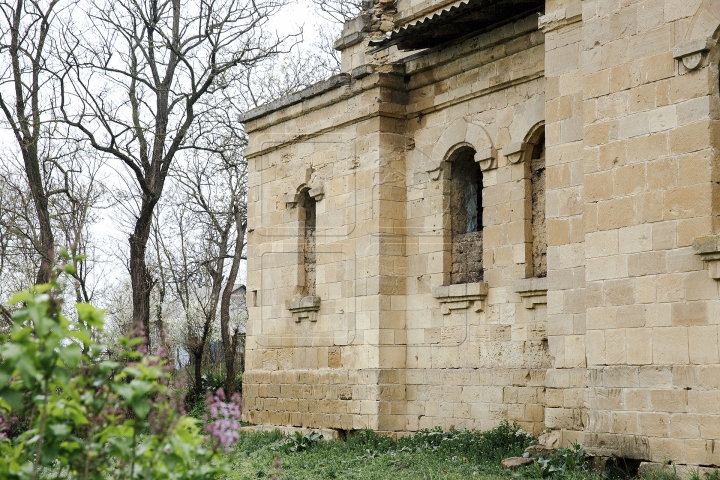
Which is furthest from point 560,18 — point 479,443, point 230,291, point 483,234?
point 230,291

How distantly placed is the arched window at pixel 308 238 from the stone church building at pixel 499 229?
0.11 ft

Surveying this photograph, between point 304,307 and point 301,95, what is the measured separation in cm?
359

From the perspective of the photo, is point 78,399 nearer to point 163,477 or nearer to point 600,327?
point 163,477

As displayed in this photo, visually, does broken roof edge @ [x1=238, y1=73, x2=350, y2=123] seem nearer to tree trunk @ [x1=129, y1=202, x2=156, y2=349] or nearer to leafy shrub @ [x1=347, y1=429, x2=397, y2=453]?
tree trunk @ [x1=129, y1=202, x2=156, y2=349]

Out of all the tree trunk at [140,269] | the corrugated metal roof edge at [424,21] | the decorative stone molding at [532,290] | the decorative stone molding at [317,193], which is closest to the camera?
the decorative stone molding at [532,290]

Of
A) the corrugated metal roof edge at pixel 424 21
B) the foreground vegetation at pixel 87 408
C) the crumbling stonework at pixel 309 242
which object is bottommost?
the foreground vegetation at pixel 87 408

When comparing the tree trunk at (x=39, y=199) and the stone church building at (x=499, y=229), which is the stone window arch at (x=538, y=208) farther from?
the tree trunk at (x=39, y=199)

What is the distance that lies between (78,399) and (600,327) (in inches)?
243

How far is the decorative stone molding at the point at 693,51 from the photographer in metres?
8.55

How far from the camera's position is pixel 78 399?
174 inches

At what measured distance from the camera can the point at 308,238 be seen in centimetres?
1574

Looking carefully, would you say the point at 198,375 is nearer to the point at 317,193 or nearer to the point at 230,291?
the point at 230,291

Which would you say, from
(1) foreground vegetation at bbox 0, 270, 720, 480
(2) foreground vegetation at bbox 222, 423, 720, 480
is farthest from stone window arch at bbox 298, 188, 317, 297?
(1) foreground vegetation at bbox 0, 270, 720, 480

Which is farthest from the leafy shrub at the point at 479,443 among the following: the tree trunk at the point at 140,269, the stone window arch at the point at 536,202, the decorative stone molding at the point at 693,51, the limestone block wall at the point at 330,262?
the tree trunk at the point at 140,269
